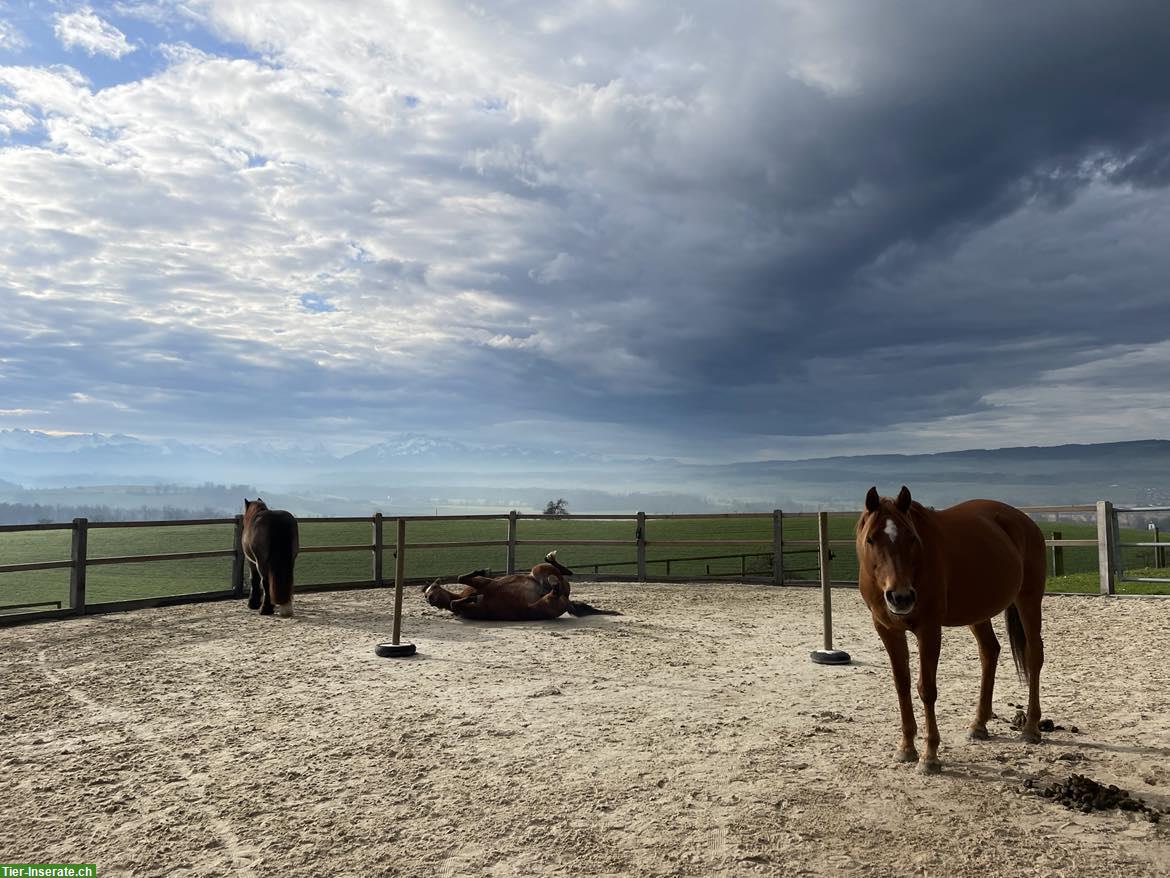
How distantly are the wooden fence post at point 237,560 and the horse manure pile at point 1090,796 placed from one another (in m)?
12.3

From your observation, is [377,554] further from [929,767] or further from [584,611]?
[929,767]

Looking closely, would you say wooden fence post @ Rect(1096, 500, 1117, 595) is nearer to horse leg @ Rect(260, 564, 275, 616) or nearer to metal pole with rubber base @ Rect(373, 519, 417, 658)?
metal pole with rubber base @ Rect(373, 519, 417, 658)

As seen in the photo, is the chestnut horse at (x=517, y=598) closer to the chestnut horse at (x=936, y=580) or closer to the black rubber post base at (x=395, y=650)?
the black rubber post base at (x=395, y=650)

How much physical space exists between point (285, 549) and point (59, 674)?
146 inches

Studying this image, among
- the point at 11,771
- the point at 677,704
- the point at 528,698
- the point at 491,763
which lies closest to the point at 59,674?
the point at 11,771

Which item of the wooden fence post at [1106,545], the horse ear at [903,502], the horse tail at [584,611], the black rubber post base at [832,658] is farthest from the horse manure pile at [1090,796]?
the wooden fence post at [1106,545]

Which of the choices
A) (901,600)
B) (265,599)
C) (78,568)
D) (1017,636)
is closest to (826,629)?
(1017,636)

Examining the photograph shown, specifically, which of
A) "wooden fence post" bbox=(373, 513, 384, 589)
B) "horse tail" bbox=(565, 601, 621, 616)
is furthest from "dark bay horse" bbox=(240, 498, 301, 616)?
"horse tail" bbox=(565, 601, 621, 616)

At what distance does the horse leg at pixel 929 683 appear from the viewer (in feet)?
14.0

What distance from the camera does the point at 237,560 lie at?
12.8 m

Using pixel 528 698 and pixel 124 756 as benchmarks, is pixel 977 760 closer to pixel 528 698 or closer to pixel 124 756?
pixel 528 698

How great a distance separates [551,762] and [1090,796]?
10.1 ft

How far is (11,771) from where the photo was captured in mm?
4570

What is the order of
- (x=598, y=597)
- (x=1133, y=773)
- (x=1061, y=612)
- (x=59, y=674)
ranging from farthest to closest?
(x=598, y=597)
(x=1061, y=612)
(x=59, y=674)
(x=1133, y=773)
